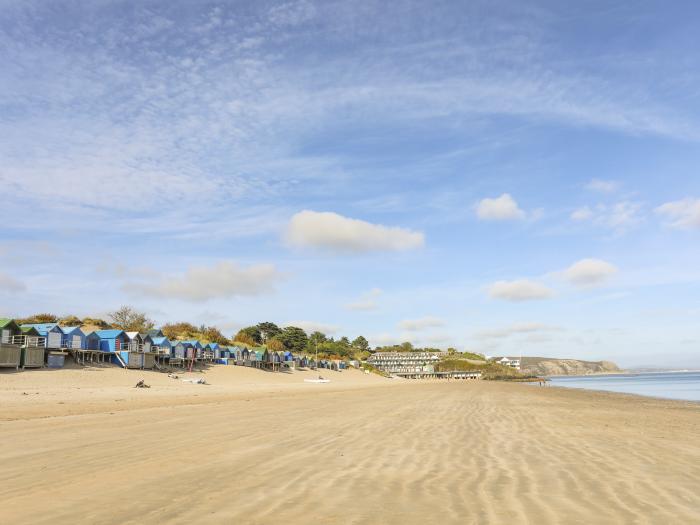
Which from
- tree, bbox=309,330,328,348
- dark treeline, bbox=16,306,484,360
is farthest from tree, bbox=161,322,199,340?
tree, bbox=309,330,328,348

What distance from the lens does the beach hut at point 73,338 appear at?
54.0m

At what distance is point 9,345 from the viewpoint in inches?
1800

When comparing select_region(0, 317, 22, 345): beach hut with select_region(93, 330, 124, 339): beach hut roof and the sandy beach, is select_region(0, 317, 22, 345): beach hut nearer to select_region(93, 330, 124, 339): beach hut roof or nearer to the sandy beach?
select_region(93, 330, 124, 339): beach hut roof

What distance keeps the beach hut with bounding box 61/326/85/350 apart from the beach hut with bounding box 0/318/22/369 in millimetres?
6177

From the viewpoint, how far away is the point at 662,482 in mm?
7859

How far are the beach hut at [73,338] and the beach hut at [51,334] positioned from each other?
0.60 m

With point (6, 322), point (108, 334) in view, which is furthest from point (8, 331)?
point (108, 334)

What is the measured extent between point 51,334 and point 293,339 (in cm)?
10157

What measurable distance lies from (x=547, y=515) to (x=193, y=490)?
455cm

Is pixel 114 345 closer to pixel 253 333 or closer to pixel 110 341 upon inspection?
pixel 110 341

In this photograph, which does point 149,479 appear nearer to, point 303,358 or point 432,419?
point 432,419

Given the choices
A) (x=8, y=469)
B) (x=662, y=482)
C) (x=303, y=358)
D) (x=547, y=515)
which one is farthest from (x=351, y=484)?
(x=303, y=358)

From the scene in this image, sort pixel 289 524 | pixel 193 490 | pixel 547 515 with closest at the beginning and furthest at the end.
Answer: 1. pixel 289 524
2. pixel 547 515
3. pixel 193 490

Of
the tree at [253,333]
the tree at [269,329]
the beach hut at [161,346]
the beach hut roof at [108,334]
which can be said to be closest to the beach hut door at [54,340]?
the beach hut roof at [108,334]
